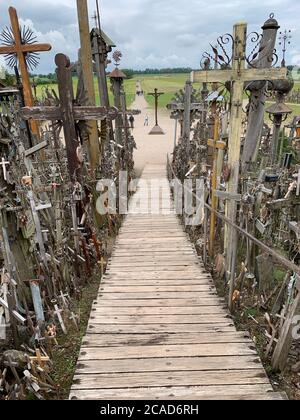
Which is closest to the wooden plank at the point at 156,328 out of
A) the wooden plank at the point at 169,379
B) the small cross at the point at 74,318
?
the small cross at the point at 74,318

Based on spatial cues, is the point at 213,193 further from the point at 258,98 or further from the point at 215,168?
the point at 258,98

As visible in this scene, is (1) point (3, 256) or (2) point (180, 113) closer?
(1) point (3, 256)

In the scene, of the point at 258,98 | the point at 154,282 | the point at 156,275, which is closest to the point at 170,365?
the point at 154,282

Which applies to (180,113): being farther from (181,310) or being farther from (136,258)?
(181,310)

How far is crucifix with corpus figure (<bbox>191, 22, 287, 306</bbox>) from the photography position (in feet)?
13.5

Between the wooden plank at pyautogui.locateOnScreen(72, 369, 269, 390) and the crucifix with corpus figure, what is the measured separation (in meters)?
1.39

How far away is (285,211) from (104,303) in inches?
147

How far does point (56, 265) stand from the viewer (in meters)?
4.48

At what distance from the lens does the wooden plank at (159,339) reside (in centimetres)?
340

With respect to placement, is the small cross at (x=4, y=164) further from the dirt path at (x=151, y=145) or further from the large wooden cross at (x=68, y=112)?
the dirt path at (x=151, y=145)

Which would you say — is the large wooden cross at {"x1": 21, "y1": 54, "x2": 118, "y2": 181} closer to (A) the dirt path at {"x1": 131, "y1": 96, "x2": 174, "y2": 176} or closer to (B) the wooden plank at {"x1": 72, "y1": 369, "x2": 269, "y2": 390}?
(B) the wooden plank at {"x1": 72, "y1": 369, "x2": 269, "y2": 390}

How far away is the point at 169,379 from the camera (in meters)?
2.88

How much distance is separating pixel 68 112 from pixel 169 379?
3.84m

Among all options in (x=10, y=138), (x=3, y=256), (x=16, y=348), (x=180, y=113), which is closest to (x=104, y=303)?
(x=16, y=348)
